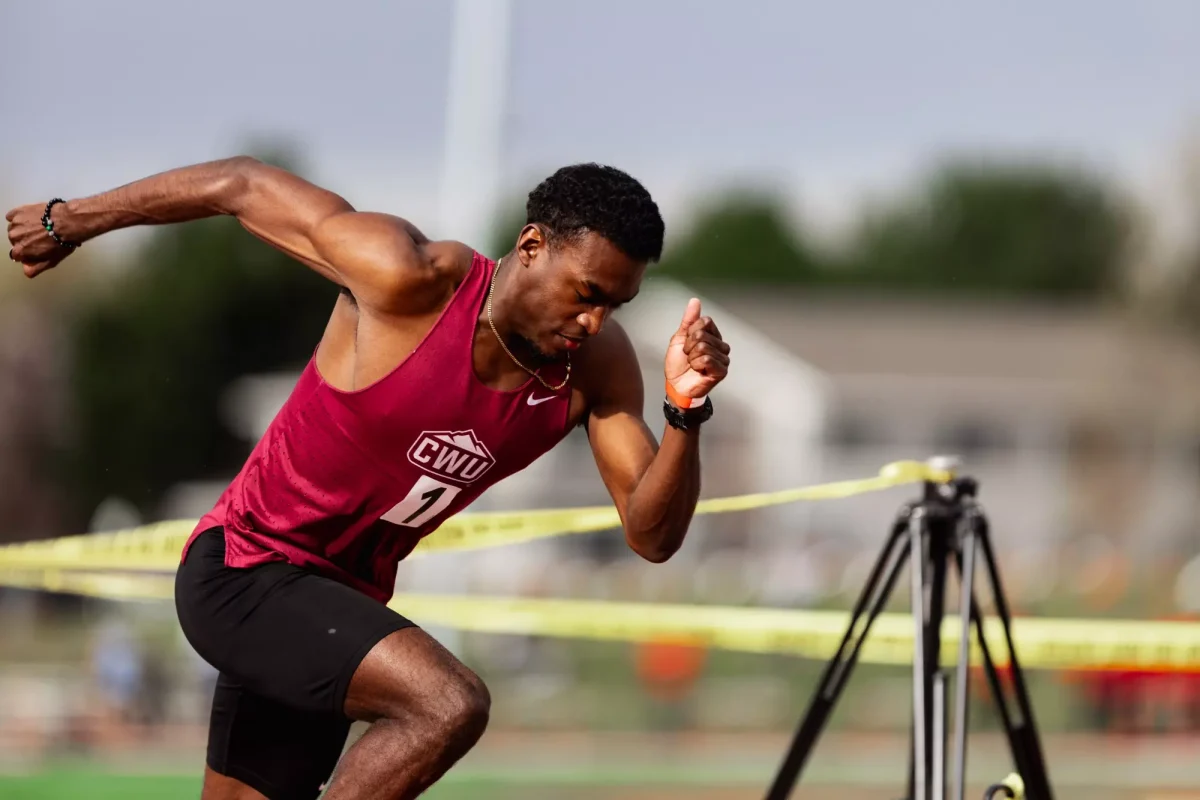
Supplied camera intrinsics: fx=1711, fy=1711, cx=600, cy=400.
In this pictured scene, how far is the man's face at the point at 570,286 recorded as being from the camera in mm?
4047

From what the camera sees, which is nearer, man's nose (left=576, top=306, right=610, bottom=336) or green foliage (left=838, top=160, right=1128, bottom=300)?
man's nose (left=576, top=306, right=610, bottom=336)

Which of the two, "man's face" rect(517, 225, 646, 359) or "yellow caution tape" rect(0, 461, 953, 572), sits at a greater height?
"yellow caution tape" rect(0, 461, 953, 572)

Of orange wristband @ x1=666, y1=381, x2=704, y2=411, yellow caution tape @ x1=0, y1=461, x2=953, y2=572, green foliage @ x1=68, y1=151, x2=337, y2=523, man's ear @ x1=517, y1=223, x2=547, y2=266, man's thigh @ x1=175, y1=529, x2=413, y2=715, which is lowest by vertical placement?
man's thigh @ x1=175, y1=529, x2=413, y2=715

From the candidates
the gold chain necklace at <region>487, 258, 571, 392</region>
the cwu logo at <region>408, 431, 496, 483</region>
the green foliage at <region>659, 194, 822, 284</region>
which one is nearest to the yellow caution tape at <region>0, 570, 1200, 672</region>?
the gold chain necklace at <region>487, 258, 571, 392</region>

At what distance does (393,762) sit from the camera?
379 centimetres

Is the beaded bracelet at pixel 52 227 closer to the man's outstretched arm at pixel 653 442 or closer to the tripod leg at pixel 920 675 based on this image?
the man's outstretched arm at pixel 653 442

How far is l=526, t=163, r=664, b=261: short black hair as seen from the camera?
4055 millimetres

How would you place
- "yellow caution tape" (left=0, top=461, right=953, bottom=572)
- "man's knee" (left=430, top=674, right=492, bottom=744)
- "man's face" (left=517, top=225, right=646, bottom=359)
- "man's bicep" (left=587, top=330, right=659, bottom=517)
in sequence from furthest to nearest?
"yellow caution tape" (left=0, top=461, right=953, bottom=572) → "man's bicep" (left=587, top=330, right=659, bottom=517) → "man's face" (left=517, top=225, right=646, bottom=359) → "man's knee" (left=430, top=674, right=492, bottom=744)

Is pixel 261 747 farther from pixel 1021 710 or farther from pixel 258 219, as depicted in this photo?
pixel 1021 710

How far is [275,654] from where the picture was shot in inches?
160

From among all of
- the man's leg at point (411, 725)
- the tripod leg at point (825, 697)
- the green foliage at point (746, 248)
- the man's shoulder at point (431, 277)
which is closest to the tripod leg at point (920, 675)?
the tripod leg at point (825, 697)

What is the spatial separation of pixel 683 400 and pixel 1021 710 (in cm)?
185

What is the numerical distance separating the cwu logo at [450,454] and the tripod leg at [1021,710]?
166 centimetres

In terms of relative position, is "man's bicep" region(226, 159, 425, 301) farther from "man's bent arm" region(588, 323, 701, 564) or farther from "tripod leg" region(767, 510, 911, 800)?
"tripod leg" region(767, 510, 911, 800)
